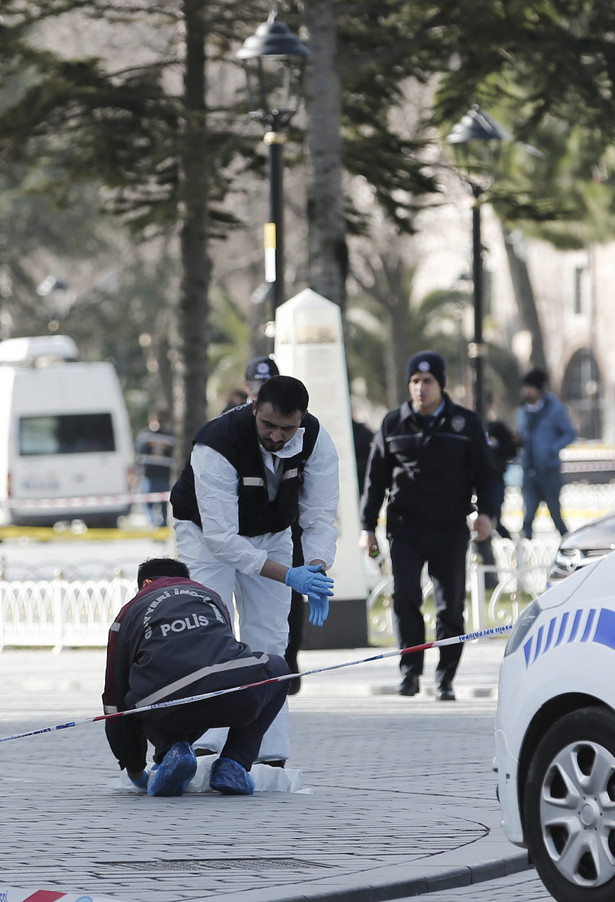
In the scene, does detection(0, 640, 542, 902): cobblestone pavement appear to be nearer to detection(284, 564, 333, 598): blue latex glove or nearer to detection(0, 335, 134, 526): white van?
detection(284, 564, 333, 598): blue latex glove

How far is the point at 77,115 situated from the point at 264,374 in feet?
25.6

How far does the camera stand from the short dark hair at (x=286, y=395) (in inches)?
297

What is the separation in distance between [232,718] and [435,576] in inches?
153

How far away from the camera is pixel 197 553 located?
814 cm

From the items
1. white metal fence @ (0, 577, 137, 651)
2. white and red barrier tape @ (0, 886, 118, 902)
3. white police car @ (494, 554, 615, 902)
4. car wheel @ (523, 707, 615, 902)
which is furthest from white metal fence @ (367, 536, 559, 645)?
white and red barrier tape @ (0, 886, 118, 902)

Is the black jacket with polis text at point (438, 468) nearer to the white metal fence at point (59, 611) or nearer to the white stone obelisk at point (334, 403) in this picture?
the white stone obelisk at point (334, 403)

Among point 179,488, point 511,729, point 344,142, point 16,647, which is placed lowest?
point 16,647

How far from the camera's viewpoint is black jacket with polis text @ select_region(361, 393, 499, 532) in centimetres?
1102

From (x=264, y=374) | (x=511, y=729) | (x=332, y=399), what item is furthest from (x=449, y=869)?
(x=332, y=399)

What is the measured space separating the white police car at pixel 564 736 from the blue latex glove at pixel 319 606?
1997 millimetres

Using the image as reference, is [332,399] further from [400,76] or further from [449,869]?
[449,869]

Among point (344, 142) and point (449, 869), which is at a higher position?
point (344, 142)

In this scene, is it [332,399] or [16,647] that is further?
[16,647]

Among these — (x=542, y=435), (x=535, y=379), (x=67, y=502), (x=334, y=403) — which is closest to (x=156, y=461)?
(x=67, y=502)
